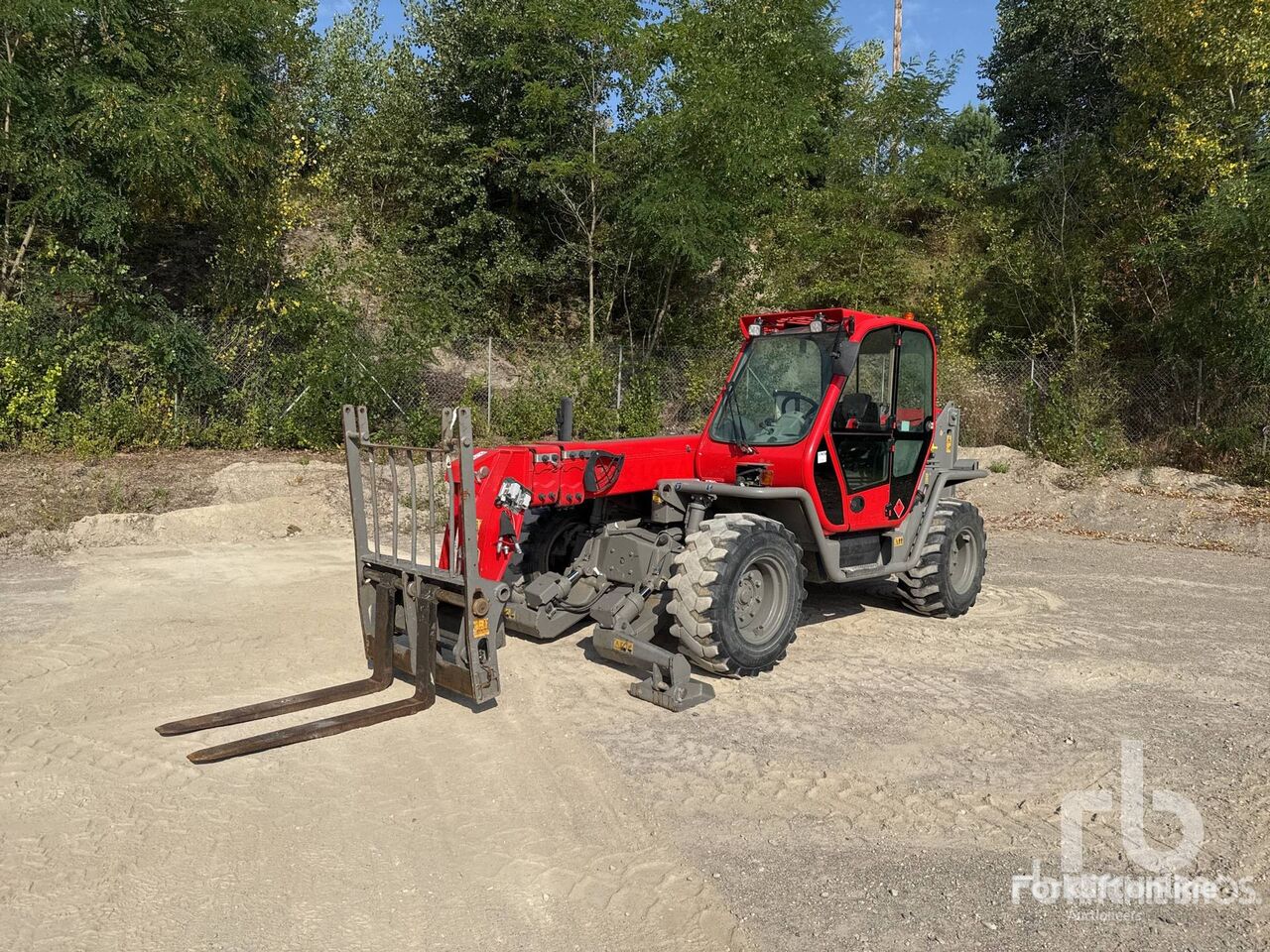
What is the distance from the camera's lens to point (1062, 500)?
44.2ft

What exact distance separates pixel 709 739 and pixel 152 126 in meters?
11.0

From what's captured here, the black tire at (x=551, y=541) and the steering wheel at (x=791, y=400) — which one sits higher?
the steering wheel at (x=791, y=400)

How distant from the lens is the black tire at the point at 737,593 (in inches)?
218

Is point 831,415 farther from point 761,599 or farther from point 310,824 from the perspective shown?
point 310,824

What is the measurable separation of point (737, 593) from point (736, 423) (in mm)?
1477

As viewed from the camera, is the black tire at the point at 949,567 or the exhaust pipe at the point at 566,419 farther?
the black tire at the point at 949,567

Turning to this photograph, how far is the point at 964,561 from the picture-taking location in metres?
7.87

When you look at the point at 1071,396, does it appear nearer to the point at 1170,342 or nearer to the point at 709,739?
the point at 1170,342

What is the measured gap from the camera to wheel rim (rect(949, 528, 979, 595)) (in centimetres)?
777

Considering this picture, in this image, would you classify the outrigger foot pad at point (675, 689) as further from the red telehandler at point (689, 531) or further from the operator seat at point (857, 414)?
the operator seat at point (857, 414)

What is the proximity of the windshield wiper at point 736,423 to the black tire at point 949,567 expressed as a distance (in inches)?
71.1

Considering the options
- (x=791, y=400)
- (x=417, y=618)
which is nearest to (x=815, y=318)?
(x=791, y=400)

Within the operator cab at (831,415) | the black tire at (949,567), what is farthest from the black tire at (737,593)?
the black tire at (949,567)

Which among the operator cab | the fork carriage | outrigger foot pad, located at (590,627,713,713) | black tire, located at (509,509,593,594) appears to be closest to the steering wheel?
the operator cab
